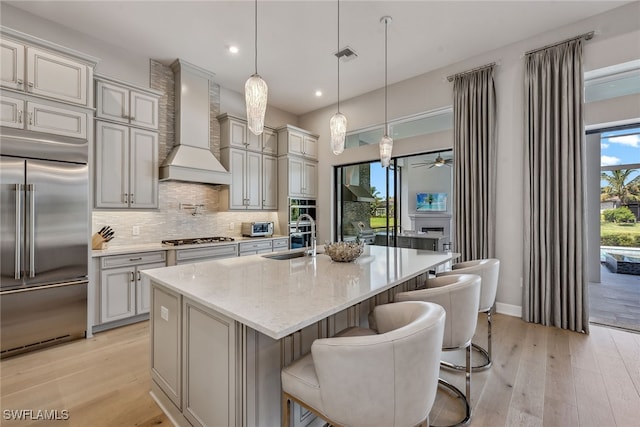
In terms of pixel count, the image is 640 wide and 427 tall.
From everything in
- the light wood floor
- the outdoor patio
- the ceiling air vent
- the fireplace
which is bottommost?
the light wood floor

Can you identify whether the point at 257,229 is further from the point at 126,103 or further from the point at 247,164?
the point at 126,103

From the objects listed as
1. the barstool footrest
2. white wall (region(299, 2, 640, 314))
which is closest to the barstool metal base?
the barstool footrest

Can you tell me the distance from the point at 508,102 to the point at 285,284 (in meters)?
3.75

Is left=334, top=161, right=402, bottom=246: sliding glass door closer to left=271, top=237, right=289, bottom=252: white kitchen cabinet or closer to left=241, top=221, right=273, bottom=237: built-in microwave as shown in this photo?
left=271, top=237, right=289, bottom=252: white kitchen cabinet

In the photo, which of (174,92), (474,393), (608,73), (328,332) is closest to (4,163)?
(174,92)

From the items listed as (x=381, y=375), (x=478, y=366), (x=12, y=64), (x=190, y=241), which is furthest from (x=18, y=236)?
(x=478, y=366)

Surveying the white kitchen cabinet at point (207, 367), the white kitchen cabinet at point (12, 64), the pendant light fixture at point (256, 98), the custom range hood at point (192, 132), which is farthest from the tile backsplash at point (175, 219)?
the white kitchen cabinet at point (207, 367)

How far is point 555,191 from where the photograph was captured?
325cm

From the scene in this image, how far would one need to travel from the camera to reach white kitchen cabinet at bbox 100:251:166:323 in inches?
124

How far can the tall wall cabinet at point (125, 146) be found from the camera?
10.9ft

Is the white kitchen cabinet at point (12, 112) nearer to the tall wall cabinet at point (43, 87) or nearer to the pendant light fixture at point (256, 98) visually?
the tall wall cabinet at point (43, 87)

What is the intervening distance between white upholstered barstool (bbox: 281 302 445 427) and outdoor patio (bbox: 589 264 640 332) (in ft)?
11.5

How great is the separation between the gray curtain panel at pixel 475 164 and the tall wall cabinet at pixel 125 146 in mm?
4084

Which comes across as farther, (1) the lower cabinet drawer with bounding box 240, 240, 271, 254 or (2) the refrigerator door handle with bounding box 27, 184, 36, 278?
(1) the lower cabinet drawer with bounding box 240, 240, 271, 254
